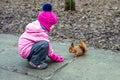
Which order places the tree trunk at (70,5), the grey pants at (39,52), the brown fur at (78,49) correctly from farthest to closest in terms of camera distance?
the tree trunk at (70,5)
the brown fur at (78,49)
the grey pants at (39,52)

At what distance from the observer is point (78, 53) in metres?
4.31

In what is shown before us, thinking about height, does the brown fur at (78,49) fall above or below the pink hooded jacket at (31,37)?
below

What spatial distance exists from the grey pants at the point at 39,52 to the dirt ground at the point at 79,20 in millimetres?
1180

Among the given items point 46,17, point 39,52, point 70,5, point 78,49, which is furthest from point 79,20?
point 39,52

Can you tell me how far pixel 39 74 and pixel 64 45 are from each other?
1206 millimetres

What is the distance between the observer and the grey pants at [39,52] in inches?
151

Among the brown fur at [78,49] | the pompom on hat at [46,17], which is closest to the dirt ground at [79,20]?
the brown fur at [78,49]

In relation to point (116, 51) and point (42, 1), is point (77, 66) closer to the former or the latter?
point (116, 51)

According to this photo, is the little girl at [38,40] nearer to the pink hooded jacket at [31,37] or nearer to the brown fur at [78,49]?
the pink hooded jacket at [31,37]

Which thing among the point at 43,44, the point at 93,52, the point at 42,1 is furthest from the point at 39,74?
the point at 42,1

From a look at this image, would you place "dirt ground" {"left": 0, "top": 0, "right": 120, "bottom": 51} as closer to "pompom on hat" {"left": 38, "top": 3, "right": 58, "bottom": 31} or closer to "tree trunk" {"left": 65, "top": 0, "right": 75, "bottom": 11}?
"tree trunk" {"left": 65, "top": 0, "right": 75, "bottom": 11}

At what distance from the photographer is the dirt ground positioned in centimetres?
512

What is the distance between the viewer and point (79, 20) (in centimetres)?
612

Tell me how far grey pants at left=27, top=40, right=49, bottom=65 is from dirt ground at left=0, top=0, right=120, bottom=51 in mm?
1180
